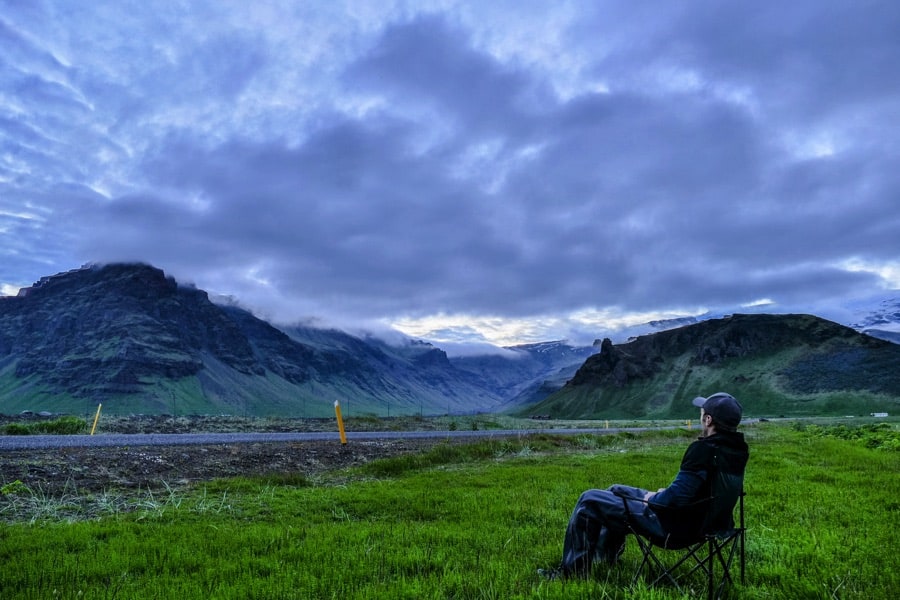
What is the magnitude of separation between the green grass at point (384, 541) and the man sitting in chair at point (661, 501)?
0.34 meters

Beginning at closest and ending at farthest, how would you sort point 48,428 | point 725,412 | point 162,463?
point 725,412 → point 162,463 → point 48,428

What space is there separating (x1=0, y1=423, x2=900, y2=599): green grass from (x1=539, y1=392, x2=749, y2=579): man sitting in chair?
34 centimetres

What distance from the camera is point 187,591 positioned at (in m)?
6.05

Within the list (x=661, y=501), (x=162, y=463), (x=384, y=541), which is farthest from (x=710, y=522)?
(x=162, y=463)

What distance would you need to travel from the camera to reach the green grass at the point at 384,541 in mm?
6188

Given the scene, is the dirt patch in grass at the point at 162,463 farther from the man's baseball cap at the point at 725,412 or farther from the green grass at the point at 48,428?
the man's baseball cap at the point at 725,412

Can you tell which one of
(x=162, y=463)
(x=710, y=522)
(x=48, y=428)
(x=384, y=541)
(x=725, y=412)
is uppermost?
(x=725, y=412)

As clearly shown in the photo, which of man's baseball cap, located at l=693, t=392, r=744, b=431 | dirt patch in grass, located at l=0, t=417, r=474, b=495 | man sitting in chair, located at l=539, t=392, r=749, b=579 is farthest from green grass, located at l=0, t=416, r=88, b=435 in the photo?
man's baseball cap, located at l=693, t=392, r=744, b=431

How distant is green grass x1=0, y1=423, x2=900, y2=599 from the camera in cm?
619

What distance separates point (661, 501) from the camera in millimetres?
5898

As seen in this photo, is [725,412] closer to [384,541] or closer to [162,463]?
[384,541]

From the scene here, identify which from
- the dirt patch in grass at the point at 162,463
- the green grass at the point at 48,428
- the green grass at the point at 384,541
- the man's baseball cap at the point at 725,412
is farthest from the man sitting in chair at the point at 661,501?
the green grass at the point at 48,428

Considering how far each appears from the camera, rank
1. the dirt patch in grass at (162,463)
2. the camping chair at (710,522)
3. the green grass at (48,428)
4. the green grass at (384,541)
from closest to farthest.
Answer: the camping chair at (710,522)
the green grass at (384,541)
the dirt patch in grass at (162,463)
the green grass at (48,428)

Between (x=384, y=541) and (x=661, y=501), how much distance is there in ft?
14.0
